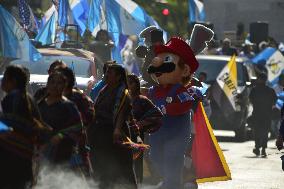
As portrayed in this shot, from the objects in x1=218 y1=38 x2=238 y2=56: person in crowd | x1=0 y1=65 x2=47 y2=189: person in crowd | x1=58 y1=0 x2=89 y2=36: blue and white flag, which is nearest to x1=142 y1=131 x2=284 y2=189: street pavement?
x1=218 y1=38 x2=238 y2=56: person in crowd

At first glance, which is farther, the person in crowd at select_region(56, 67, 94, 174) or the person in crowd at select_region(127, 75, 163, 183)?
the person in crowd at select_region(127, 75, 163, 183)

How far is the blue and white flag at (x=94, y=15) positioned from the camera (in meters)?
23.5

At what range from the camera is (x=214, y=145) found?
51.6 feet

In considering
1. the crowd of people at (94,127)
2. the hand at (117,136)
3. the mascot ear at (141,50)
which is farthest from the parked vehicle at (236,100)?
the hand at (117,136)

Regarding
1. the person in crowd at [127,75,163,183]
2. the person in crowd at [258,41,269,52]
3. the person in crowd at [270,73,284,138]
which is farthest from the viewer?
the person in crowd at [258,41,269,52]

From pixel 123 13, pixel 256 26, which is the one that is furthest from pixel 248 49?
pixel 123 13

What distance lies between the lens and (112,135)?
1218cm

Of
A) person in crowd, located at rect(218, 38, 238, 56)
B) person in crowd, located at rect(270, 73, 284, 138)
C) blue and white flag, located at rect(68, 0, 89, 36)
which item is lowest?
person in crowd, located at rect(270, 73, 284, 138)

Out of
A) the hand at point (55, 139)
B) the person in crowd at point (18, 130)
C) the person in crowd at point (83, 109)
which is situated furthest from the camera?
the person in crowd at point (83, 109)

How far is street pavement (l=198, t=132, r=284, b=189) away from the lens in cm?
1661

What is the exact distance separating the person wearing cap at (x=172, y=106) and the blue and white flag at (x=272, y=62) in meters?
17.6

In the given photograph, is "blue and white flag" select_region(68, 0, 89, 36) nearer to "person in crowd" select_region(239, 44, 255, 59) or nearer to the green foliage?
"person in crowd" select_region(239, 44, 255, 59)

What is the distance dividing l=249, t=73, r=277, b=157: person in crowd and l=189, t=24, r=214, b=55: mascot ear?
23.8 ft

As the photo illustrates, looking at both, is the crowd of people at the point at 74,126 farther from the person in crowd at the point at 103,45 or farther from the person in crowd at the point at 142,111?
the person in crowd at the point at 103,45
